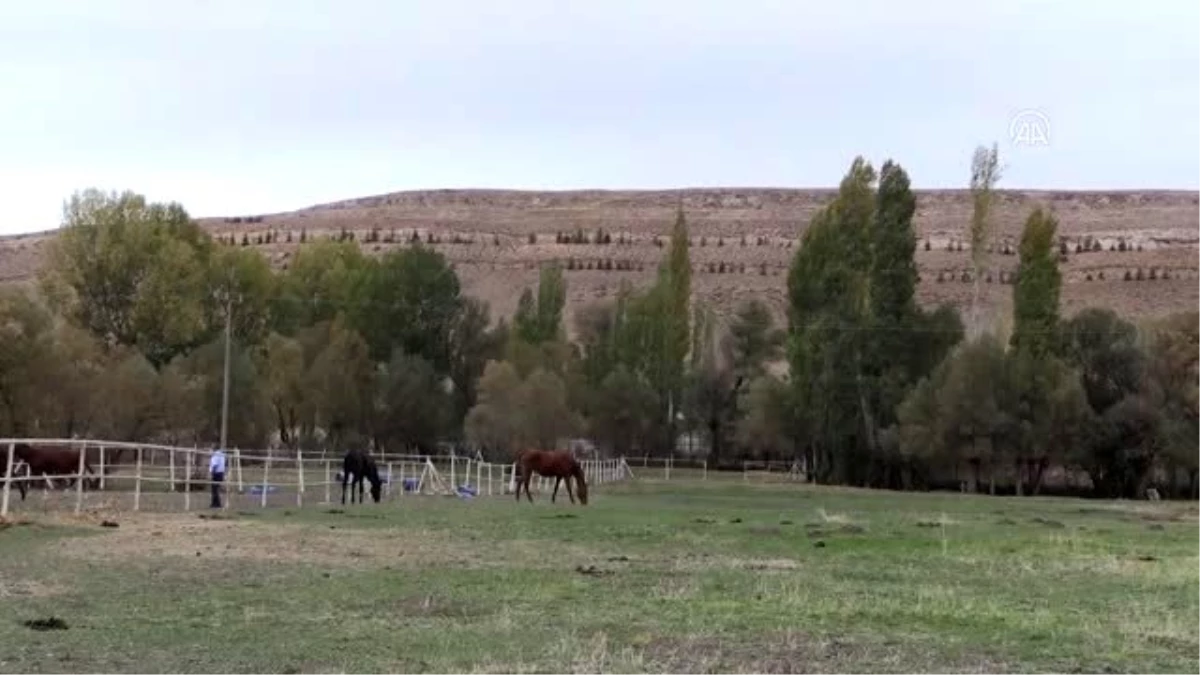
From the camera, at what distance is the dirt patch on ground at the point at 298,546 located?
17.6 m

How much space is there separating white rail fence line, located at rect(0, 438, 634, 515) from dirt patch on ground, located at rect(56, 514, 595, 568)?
9.54 ft

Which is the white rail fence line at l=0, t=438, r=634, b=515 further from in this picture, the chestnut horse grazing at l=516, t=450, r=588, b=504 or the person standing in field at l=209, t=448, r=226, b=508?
the chestnut horse grazing at l=516, t=450, r=588, b=504

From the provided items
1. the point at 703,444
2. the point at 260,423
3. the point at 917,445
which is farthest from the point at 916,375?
the point at 260,423

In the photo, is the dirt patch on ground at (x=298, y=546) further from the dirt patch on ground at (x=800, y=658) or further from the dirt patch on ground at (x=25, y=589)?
the dirt patch on ground at (x=800, y=658)

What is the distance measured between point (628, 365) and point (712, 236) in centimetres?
8760

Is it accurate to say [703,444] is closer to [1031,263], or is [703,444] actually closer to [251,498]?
[1031,263]

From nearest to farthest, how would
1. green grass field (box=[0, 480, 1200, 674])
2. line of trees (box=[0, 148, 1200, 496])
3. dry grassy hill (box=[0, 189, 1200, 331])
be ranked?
green grass field (box=[0, 480, 1200, 674]), line of trees (box=[0, 148, 1200, 496]), dry grassy hill (box=[0, 189, 1200, 331])

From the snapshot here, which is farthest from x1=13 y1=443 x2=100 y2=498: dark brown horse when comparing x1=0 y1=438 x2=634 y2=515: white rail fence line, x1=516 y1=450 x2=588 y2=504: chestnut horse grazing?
x1=516 y1=450 x2=588 y2=504: chestnut horse grazing

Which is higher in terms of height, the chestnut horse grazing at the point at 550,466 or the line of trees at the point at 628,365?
the line of trees at the point at 628,365

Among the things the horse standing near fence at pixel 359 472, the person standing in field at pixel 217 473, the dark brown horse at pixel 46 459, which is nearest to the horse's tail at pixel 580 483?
the horse standing near fence at pixel 359 472

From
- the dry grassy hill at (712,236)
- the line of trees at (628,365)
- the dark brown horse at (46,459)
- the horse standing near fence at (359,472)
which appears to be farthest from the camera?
the dry grassy hill at (712,236)

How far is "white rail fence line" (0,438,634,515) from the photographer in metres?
26.5

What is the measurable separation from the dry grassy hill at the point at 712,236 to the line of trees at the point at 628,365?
53193mm

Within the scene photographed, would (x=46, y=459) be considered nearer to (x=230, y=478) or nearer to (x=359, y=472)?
(x=359, y=472)
